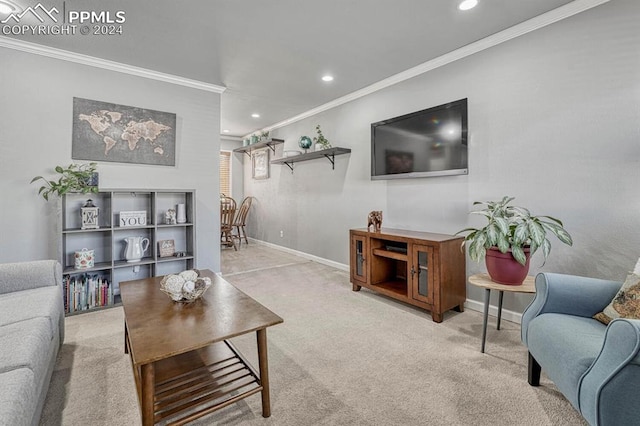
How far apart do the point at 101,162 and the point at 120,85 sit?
86cm

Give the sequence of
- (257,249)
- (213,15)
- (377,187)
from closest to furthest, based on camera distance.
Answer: (213,15)
(377,187)
(257,249)

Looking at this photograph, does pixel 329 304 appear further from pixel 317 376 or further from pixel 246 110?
pixel 246 110

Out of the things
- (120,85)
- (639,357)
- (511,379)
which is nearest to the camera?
(639,357)

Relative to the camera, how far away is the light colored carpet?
4.90 ft

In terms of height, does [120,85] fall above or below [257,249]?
above

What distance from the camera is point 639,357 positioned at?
39.5 inches

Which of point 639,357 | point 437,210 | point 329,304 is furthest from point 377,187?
point 639,357

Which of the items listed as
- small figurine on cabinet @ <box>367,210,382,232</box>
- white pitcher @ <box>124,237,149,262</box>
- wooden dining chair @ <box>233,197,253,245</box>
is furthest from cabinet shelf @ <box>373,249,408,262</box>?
wooden dining chair @ <box>233,197,253,245</box>

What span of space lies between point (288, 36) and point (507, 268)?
2.57m

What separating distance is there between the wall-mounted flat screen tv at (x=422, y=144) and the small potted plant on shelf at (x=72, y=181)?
304 cm

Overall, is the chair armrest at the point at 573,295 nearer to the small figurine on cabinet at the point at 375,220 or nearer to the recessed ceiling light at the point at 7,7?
the small figurine on cabinet at the point at 375,220

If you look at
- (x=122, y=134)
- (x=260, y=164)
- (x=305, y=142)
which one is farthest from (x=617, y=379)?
(x=260, y=164)

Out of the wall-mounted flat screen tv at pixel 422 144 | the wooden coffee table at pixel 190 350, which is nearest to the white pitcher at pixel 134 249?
the wooden coffee table at pixel 190 350

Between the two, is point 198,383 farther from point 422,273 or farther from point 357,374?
point 422,273
